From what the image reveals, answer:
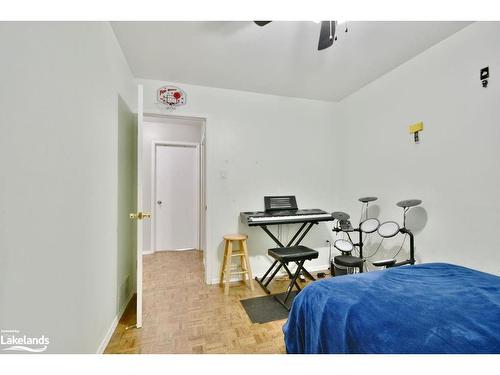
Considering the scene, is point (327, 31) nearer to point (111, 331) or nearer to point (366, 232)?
point (366, 232)

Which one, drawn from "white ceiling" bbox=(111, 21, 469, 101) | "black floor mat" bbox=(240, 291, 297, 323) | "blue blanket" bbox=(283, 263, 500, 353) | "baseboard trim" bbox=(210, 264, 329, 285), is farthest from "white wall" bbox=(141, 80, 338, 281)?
"blue blanket" bbox=(283, 263, 500, 353)

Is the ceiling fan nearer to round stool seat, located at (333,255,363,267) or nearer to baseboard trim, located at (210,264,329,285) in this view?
round stool seat, located at (333,255,363,267)

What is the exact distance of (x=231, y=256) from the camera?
266cm

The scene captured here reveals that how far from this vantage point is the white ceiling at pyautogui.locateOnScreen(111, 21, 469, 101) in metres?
1.86

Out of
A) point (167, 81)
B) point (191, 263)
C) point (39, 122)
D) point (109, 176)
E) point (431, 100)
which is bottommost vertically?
point (191, 263)

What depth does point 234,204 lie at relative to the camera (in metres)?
2.98

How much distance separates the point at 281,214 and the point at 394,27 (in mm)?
2083

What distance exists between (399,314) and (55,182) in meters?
1.64

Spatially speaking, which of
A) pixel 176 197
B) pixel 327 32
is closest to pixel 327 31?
pixel 327 32

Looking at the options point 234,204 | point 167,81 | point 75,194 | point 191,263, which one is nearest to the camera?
point 75,194

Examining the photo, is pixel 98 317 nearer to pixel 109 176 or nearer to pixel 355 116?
pixel 109 176

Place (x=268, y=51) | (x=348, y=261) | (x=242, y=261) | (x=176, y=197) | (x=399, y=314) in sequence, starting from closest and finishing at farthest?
1. (x=399, y=314)
2. (x=268, y=51)
3. (x=348, y=261)
4. (x=242, y=261)
5. (x=176, y=197)

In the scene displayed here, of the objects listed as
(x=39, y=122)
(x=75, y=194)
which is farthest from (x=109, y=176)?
(x=39, y=122)

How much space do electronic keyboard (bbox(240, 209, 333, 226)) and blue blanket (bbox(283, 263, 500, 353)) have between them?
125 cm
